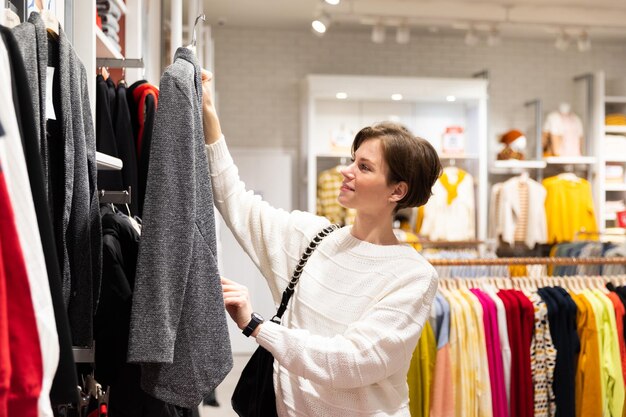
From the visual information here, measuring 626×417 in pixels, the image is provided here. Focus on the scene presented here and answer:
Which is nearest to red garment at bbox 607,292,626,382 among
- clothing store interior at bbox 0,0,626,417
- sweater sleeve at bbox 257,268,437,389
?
A: clothing store interior at bbox 0,0,626,417

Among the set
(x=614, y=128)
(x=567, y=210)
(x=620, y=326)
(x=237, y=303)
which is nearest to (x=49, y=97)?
(x=237, y=303)

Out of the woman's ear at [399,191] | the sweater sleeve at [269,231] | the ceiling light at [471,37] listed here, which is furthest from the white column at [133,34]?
the ceiling light at [471,37]

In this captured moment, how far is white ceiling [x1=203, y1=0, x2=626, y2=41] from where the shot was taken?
6242 mm

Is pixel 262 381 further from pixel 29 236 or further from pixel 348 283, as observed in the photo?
pixel 29 236

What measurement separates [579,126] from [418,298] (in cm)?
616

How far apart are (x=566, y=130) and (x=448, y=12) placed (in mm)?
1952

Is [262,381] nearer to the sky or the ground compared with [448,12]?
nearer to the ground

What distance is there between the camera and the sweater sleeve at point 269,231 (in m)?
1.94

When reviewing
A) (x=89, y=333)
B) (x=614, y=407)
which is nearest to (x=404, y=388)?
(x=89, y=333)

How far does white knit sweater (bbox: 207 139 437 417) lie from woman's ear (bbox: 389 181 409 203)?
0.13 metres

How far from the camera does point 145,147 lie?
6.87ft

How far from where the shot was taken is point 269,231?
1.96 meters

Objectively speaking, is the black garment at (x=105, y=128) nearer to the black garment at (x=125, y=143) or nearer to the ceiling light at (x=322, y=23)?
the black garment at (x=125, y=143)

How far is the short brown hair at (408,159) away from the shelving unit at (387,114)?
4.80 meters
